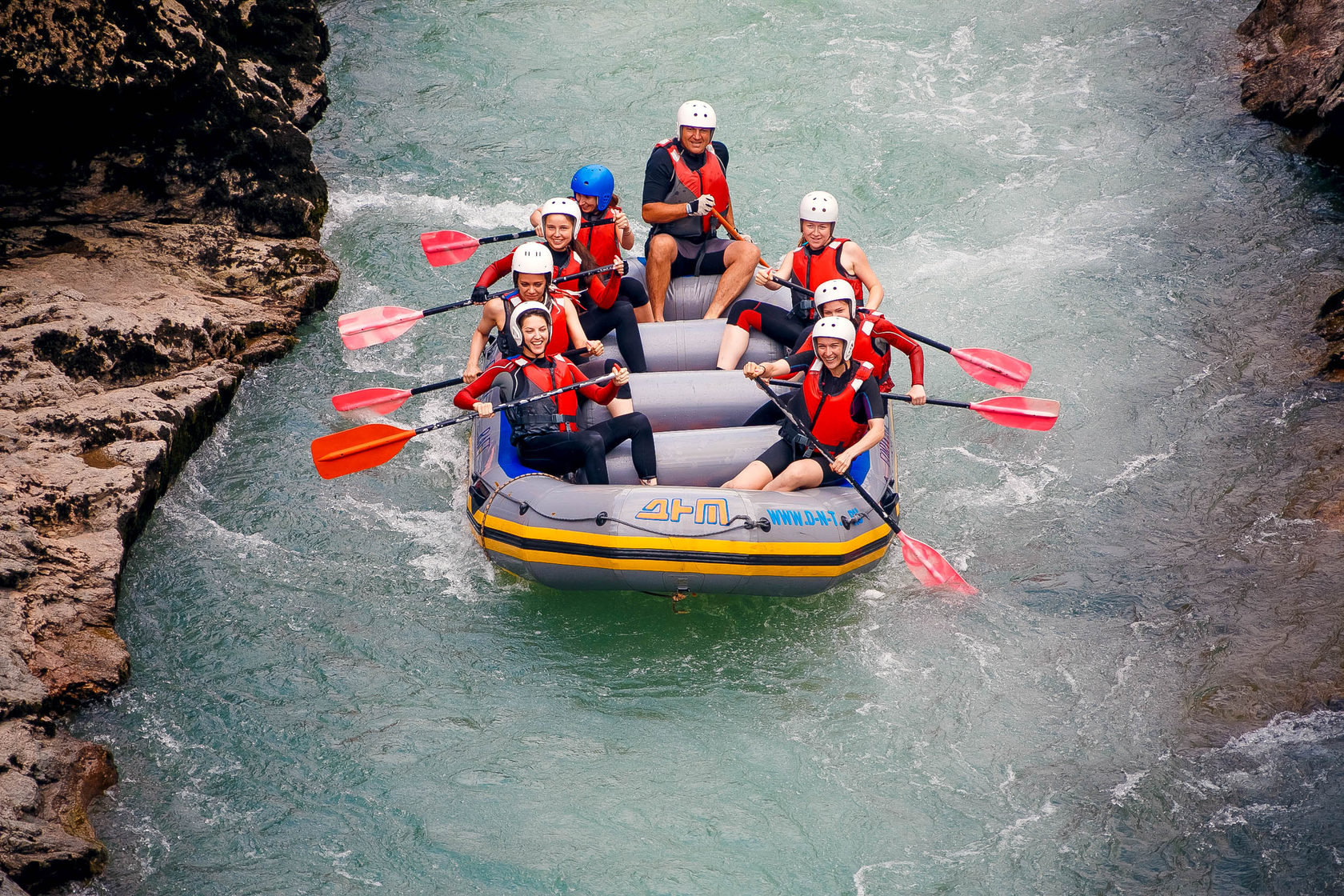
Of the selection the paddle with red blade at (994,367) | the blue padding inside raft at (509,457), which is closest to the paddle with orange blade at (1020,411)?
the paddle with red blade at (994,367)

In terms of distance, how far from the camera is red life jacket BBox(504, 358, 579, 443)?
5.87 m

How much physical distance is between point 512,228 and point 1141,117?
556 cm

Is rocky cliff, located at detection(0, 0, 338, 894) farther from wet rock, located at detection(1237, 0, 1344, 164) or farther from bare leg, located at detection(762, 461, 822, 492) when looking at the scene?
wet rock, located at detection(1237, 0, 1344, 164)

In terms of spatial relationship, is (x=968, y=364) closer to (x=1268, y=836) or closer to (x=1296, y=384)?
(x=1296, y=384)

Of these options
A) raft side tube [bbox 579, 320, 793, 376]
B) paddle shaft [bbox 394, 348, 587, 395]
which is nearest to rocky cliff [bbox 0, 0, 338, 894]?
paddle shaft [bbox 394, 348, 587, 395]

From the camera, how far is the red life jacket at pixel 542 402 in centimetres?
587

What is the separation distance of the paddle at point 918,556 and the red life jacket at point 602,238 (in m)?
1.54

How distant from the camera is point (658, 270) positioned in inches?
281

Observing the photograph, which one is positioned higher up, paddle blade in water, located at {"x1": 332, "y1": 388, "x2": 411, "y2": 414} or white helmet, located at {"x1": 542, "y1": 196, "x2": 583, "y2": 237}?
white helmet, located at {"x1": 542, "y1": 196, "x2": 583, "y2": 237}

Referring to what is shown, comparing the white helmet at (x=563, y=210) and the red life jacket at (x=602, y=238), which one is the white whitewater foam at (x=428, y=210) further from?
the white helmet at (x=563, y=210)

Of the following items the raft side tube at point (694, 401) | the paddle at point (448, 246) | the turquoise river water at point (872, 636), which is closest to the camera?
the turquoise river water at point (872, 636)

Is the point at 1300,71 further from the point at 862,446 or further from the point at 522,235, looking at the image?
the point at 522,235

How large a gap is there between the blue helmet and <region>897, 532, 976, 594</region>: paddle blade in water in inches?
102

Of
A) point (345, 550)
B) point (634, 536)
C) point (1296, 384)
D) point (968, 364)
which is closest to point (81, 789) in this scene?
point (345, 550)
